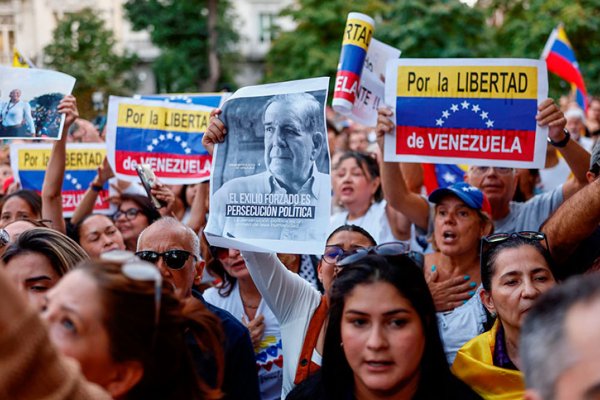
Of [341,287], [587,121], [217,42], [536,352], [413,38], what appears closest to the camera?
[536,352]

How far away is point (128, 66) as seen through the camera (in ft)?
122

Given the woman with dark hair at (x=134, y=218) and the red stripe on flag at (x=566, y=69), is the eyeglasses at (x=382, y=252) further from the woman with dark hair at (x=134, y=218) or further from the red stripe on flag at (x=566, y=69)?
the red stripe on flag at (x=566, y=69)

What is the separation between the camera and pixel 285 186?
3.75m

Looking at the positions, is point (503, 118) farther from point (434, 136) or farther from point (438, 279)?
point (438, 279)

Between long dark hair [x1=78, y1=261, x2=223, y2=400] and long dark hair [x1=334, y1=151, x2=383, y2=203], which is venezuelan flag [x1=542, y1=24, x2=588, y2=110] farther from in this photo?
long dark hair [x1=78, y1=261, x2=223, y2=400]

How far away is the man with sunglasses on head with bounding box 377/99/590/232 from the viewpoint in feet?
15.6

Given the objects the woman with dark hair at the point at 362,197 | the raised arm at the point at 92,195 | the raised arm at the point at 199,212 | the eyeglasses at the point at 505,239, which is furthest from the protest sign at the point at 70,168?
the eyeglasses at the point at 505,239

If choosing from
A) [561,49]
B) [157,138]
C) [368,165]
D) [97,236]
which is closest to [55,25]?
[561,49]

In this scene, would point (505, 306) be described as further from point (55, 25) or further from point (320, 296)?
point (55, 25)

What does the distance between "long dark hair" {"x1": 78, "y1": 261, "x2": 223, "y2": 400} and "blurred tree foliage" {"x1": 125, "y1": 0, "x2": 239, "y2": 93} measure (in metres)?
33.1

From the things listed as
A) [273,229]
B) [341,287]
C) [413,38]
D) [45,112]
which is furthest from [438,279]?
[413,38]

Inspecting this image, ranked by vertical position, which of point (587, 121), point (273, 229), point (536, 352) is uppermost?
point (587, 121)

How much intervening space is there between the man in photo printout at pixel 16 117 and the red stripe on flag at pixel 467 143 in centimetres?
Result: 232

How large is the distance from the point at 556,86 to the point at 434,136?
1977 cm
